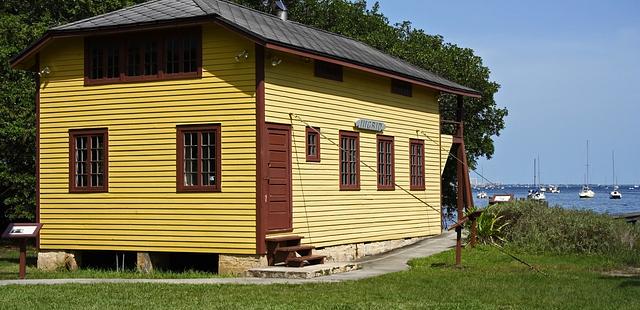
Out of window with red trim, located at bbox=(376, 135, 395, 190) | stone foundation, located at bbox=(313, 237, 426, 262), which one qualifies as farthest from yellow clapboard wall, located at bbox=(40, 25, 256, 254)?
window with red trim, located at bbox=(376, 135, 395, 190)

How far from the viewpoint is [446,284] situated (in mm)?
16922

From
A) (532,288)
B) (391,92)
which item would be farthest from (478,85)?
(532,288)

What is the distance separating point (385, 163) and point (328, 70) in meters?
3.77

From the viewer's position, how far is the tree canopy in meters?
28.9

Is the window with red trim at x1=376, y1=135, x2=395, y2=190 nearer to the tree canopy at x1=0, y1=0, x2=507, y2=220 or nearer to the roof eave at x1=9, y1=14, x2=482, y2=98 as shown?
the roof eave at x1=9, y1=14, x2=482, y2=98

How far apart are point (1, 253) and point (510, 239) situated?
1456 centimetres

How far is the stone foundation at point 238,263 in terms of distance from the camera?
63.5 feet

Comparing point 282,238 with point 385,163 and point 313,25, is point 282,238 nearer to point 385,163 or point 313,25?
point 385,163

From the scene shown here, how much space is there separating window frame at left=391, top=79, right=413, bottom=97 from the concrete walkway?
410cm

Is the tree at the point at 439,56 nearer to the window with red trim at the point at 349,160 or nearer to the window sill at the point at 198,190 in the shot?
the window with red trim at the point at 349,160

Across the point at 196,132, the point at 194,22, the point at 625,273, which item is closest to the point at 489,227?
the point at 625,273

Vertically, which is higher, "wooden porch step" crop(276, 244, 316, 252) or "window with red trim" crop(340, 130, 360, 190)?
"window with red trim" crop(340, 130, 360, 190)

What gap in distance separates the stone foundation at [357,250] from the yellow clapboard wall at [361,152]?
15 cm

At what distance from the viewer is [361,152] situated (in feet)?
77.6
